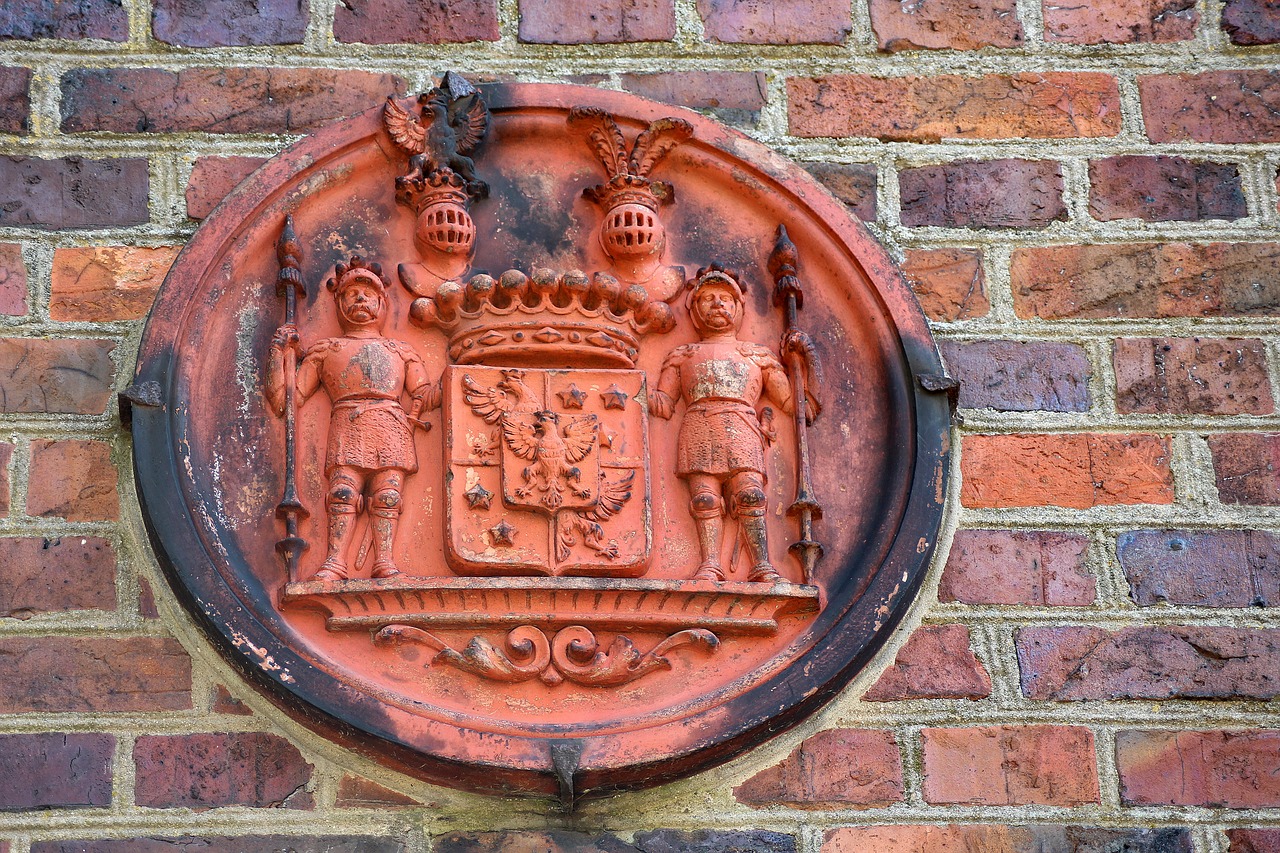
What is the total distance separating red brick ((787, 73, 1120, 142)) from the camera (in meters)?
2.50

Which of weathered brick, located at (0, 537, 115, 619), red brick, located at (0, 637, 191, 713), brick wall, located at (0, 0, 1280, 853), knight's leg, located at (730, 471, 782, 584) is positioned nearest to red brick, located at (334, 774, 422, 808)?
brick wall, located at (0, 0, 1280, 853)

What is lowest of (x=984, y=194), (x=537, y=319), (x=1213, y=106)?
(x=537, y=319)

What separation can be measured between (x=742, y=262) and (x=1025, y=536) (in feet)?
1.85

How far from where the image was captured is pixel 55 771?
205 centimetres

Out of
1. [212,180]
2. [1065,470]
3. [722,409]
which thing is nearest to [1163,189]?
[1065,470]

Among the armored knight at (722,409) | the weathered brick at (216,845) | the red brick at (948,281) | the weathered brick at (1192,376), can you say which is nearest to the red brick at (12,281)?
the weathered brick at (216,845)

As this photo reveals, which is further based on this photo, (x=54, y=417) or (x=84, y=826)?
(x=54, y=417)

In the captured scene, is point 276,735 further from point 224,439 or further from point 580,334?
point 580,334

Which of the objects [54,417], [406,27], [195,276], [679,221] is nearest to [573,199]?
[679,221]

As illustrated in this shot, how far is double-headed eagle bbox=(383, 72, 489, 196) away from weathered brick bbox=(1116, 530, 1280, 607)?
1.06m

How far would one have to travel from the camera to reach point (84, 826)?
6.67 ft

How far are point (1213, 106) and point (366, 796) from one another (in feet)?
5.33

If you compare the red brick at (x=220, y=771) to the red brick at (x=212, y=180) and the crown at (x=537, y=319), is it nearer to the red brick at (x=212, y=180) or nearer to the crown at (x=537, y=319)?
the crown at (x=537, y=319)

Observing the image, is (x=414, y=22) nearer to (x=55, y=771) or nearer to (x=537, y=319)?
(x=537, y=319)
